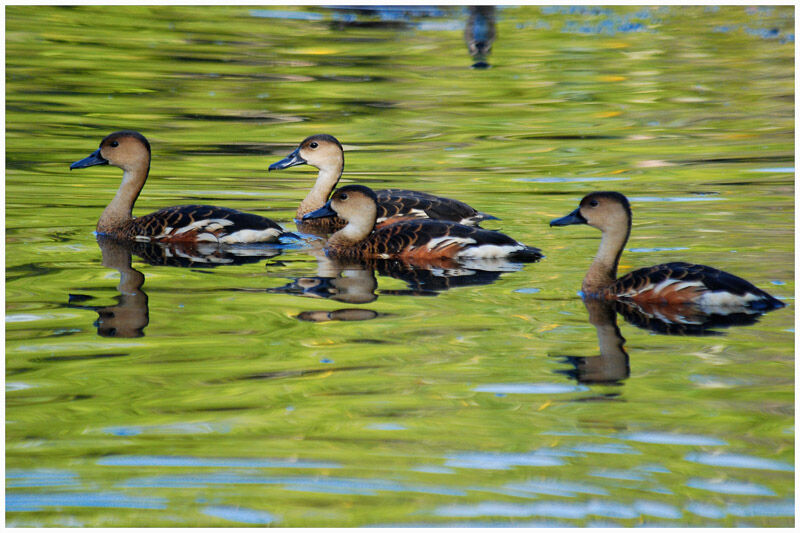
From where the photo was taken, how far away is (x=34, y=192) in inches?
520

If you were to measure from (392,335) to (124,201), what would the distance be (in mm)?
4911

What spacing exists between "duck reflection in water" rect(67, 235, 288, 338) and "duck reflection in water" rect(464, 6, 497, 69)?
11.8m

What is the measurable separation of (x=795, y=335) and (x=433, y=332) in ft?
7.38

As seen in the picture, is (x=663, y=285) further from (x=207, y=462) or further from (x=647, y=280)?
(x=207, y=462)

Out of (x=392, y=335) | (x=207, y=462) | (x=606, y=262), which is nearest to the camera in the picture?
(x=207, y=462)

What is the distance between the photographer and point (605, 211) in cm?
925

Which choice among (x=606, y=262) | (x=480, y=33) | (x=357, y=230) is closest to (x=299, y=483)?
(x=606, y=262)

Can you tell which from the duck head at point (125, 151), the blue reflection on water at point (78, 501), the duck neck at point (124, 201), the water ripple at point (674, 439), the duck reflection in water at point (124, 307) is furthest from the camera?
the duck head at point (125, 151)

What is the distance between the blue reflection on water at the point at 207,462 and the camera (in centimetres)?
564

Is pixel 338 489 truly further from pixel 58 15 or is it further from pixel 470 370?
pixel 58 15

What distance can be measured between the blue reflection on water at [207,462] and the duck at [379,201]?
601cm

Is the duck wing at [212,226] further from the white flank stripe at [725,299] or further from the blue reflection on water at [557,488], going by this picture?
the blue reflection on water at [557,488]

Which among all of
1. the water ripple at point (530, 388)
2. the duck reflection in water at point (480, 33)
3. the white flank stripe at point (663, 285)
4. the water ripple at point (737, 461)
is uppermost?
the duck reflection in water at point (480, 33)

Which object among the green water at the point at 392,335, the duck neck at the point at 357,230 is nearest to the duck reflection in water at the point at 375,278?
the green water at the point at 392,335
